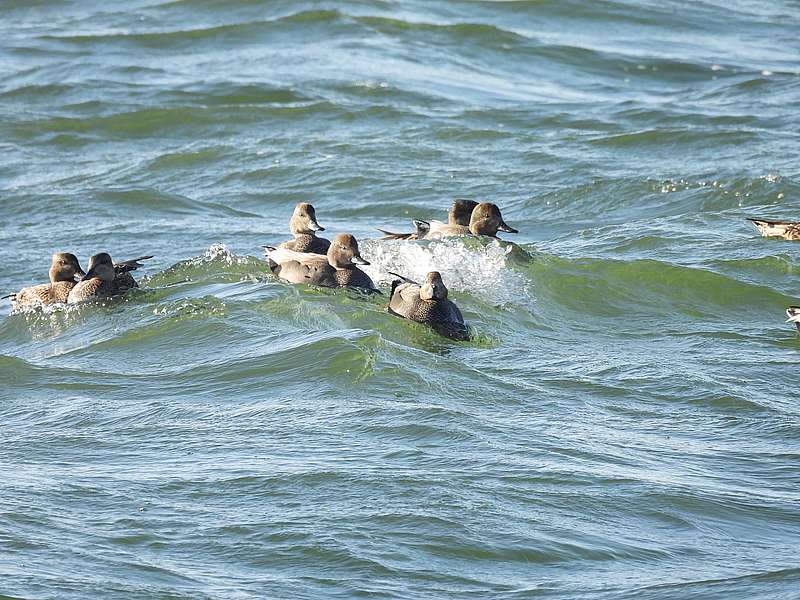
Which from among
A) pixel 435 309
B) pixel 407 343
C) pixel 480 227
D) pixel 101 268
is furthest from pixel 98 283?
pixel 480 227

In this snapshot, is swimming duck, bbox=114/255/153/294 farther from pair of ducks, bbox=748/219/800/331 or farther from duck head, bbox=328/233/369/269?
pair of ducks, bbox=748/219/800/331

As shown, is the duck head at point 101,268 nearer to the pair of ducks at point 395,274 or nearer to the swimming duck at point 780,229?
the pair of ducks at point 395,274

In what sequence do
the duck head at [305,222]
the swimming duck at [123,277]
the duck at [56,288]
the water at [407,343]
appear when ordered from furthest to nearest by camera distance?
the duck head at [305,222], the swimming duck at [123,277], the duck at [56,288], the water at [407,343]

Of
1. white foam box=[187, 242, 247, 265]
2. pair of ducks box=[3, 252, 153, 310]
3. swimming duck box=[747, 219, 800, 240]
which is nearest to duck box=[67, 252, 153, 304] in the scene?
pair of ducks box=[3, 252, 153, 310]

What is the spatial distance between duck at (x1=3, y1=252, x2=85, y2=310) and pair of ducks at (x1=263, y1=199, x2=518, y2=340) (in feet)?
5.91

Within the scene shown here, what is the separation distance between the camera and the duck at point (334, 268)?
12969mm

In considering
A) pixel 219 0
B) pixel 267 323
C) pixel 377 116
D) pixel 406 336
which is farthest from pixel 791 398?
pixel 219 0

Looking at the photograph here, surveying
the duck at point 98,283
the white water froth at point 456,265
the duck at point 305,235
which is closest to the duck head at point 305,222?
the duck at point 305,235

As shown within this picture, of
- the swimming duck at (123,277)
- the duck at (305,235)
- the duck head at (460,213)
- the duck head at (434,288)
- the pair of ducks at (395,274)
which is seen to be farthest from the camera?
the duck head at (460,213)

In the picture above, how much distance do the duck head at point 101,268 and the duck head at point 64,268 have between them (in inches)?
11.7

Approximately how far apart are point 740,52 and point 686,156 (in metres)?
7.80

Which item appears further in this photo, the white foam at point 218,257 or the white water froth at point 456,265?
the white foam at point 218,257

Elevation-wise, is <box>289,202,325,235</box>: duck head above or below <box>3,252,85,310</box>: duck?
above

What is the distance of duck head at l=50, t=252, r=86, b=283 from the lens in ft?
42.9
